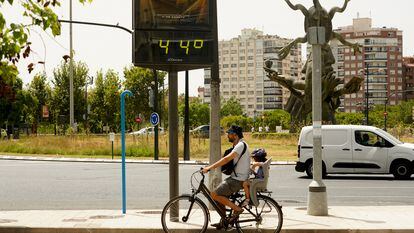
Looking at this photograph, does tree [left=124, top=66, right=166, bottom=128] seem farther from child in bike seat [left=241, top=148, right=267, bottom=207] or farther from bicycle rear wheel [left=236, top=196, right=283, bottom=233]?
bicycle rear wheel [left=236, top=196, right=283, bottom=233]

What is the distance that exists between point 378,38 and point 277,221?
187 m

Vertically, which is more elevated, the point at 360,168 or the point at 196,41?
the point at 196,41

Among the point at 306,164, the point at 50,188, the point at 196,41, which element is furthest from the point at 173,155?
the point at 306,164

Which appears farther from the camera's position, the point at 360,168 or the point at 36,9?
the point at 360,168

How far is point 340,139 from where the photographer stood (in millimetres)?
22812

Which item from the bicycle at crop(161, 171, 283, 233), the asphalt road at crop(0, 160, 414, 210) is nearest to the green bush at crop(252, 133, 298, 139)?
the asphalt road at crop(0, 160, 414, 210)

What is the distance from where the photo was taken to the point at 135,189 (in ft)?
62.7

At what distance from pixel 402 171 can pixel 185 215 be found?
1362 cm

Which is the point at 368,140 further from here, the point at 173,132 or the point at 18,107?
the point at 18,107

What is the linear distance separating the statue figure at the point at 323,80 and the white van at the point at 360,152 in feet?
44.0

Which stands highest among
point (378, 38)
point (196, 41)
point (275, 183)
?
point (378, 38)

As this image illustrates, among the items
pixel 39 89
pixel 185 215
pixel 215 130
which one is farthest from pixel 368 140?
pixel 39 89

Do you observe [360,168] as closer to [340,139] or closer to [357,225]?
[340,139]

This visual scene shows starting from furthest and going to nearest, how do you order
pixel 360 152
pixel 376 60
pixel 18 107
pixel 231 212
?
pixel 376 60 → pixel 18 107 → pixel 360 152 → pixel 231 212
